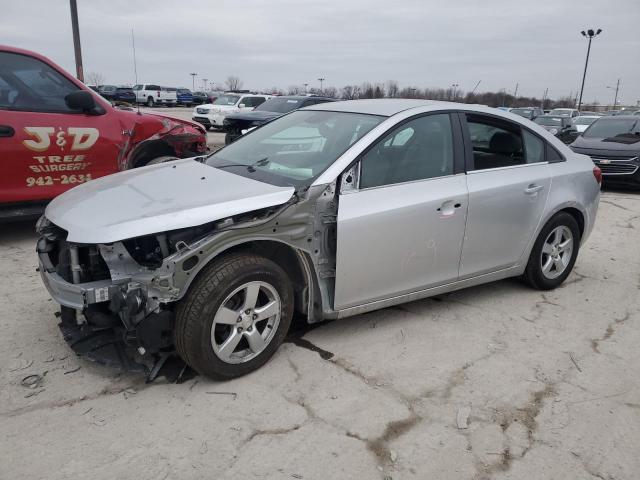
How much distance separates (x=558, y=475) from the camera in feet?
8.02

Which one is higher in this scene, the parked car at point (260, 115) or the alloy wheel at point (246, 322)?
the parked car at point (260, 115)

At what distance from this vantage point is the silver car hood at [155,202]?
2762 mm

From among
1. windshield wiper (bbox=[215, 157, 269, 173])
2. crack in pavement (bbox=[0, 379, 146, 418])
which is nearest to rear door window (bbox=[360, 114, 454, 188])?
windshield wiper (bbox=[215, 157, 269, 173])

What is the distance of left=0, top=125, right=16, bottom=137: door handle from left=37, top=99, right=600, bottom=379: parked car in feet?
6.23

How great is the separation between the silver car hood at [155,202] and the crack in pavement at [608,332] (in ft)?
7.97

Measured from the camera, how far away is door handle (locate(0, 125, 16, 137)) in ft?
16.1

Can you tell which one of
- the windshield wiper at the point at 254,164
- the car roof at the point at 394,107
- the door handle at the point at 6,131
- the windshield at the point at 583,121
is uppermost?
the car roof at the point at 394,107

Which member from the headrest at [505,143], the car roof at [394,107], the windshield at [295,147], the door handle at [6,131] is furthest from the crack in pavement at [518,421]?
the door handle at [6,131]

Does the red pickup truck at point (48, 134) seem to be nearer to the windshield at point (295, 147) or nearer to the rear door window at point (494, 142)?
the windshield at point (295, 147)

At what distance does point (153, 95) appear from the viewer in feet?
140

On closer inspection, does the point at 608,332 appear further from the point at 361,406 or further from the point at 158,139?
the point at 158,139

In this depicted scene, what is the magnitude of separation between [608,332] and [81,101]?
5.18 meters

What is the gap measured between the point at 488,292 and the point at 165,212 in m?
3.01

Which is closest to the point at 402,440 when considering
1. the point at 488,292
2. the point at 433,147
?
the point at 433,147
